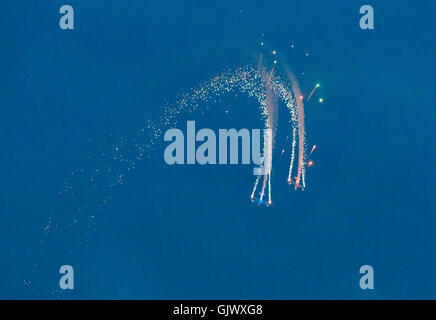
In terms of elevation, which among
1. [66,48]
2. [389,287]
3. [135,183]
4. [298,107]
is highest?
[66,48]

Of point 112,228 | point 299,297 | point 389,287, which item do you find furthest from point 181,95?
point 389,287

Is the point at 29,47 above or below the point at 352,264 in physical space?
above

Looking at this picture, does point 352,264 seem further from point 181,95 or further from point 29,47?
point 29,47

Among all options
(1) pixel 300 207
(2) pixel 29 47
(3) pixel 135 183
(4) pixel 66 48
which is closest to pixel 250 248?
(1) pixel 300 207

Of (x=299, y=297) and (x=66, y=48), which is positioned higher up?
(x=66, y=48)

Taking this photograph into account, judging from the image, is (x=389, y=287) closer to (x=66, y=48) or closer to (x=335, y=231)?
(x=335, y=231)
